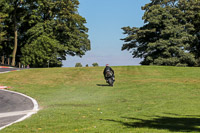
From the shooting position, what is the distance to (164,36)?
49781mm

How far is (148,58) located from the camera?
162 ft

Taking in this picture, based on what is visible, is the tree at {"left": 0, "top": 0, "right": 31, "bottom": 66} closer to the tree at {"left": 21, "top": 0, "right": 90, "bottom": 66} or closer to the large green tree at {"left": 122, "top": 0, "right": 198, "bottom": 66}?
the tree at {"left": 21, "top": 0, "right": 90, "bottom": 66}

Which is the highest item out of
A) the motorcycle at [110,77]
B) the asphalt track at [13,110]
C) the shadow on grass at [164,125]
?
the motorcycle at [110,77]

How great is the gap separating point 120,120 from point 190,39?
45235mm

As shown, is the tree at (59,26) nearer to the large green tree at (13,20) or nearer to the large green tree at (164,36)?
the large green tree at (13,20)

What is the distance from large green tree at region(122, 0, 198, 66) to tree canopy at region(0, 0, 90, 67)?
37.9ft

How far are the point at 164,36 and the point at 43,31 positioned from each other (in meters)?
24.3

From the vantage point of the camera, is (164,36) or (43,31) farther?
(43,31)

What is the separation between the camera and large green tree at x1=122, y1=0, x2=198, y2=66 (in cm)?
4794

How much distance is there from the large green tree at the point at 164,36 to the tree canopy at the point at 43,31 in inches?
455

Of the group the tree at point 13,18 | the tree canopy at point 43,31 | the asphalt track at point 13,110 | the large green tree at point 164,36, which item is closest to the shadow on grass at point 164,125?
the asphalt track at point 13,110

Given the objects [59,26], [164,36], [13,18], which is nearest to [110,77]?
[164,36]

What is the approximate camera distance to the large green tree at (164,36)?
157 ft

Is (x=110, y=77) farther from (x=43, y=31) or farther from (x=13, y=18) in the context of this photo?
(x=13, y=18)
